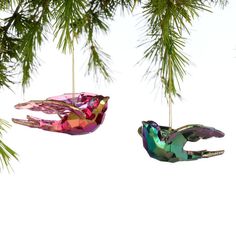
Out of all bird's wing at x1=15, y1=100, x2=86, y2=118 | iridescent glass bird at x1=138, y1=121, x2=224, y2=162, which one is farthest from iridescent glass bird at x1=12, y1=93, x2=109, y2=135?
iridescent glass bird at x1=138, y1=121, x2=224, y2=162

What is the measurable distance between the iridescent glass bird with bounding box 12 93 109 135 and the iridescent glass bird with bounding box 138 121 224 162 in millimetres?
118

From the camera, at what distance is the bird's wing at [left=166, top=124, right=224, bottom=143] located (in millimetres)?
1162

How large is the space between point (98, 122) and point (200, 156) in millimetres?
204

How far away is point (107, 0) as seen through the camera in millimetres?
1521

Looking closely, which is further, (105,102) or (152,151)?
(105,102)

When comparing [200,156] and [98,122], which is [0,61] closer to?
[98,122]

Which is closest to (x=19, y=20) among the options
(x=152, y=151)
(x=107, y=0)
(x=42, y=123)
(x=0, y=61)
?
(x=0, y=61)

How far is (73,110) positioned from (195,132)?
0.75 feet

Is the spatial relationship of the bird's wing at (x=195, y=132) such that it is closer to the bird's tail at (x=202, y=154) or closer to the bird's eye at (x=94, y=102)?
the bird's tail at (x=202, y=154)

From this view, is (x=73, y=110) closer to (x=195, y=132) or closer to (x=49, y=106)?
(x=49, y=106)

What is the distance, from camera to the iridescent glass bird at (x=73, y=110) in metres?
1.22

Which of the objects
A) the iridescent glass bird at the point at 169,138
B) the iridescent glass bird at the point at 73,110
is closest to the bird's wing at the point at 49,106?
the iridescent glass bird at the point at 73,110

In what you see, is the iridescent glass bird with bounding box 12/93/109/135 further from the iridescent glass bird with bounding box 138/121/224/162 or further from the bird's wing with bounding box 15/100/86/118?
the iridescent glass bird with bounding box 138/121/224/162

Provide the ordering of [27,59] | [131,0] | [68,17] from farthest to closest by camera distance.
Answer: [131,0] → [27,59] → [68,17]
